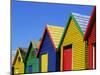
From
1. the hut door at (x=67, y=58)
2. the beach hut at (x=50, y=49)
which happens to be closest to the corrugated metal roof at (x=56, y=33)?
the beach hut at (x=50, y=49)

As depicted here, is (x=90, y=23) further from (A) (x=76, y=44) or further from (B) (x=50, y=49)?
(B) (x=50, y=49)

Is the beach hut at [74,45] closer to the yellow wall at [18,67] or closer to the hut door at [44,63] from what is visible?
the hut door at [44,63]

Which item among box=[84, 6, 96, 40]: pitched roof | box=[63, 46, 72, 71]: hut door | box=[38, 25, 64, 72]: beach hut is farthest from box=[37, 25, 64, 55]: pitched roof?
box=[84, 6, 96, 40]: pitched roof

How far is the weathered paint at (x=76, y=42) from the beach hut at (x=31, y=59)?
28cm

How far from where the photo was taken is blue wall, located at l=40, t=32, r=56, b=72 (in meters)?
2.09

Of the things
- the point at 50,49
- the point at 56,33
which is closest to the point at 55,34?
the point at 56,33

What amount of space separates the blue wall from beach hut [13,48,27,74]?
0.16 metres

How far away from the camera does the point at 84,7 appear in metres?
2.25

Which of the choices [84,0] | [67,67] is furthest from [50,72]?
[84,0]

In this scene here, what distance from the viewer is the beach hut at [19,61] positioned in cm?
199

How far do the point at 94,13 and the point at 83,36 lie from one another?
0.77 ft

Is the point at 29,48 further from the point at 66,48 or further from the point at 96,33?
the point at 96,33

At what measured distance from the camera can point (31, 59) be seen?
81.0 inches

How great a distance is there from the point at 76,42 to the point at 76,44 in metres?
0.02
